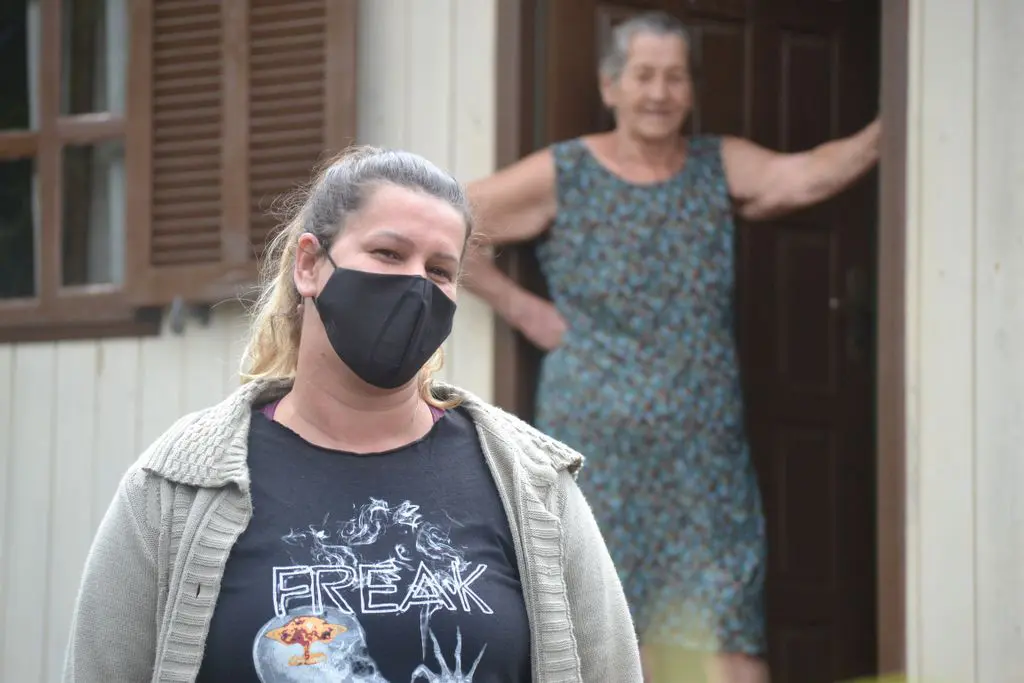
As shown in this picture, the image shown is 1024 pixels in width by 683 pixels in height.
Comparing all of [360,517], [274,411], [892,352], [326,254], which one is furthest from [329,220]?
[892,352]

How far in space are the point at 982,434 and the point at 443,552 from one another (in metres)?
2.14

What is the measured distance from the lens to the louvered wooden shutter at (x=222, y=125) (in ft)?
16.5

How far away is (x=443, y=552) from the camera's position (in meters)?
2.22

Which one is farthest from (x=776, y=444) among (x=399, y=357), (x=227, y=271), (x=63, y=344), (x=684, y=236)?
(x=399, y=357)

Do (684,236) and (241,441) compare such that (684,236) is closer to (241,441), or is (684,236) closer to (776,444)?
(776,444)

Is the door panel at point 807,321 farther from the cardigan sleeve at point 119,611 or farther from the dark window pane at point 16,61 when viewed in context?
the cardigan sleeve at point 119,611

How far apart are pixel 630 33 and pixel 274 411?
249 cm

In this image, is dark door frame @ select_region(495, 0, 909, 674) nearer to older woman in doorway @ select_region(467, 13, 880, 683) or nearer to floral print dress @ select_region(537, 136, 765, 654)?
older woman in doorway @ select_region(467, 13, 880, 683)

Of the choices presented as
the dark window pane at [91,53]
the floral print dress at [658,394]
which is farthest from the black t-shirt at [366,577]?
the dark window pane at [91,53]

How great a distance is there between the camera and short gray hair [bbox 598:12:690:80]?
4.58m

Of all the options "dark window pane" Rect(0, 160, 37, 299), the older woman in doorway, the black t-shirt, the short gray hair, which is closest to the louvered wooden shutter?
"dark window pane" Rect(0, 160, 37, 299)

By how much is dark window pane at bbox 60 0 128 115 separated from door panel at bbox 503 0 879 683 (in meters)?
1.71

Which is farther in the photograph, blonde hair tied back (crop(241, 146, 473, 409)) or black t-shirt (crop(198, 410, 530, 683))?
blonde hair tied back (crop(241, 146, 473, 409))

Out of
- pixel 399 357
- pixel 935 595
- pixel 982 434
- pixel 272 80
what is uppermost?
pixel 272 80
